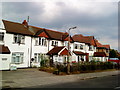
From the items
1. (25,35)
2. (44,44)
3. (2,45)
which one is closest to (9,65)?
(2,45)

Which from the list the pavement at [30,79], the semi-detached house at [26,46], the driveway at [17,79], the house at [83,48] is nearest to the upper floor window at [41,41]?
the semi-detached house at [26,46]

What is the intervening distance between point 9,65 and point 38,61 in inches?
255

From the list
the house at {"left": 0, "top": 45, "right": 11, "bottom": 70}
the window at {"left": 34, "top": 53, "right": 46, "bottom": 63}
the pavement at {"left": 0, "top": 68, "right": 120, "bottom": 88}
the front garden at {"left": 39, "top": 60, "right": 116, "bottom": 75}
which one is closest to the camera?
the pavement at {"left": 0, "top": 68, "right": 120, "bottom": 88}

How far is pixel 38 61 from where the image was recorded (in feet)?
91.6

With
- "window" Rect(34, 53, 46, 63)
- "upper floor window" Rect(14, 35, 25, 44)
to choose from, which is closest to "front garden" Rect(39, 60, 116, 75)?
"window" Rect(34, 53, 46, 63)

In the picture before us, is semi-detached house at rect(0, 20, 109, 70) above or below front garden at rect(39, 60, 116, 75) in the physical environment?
above

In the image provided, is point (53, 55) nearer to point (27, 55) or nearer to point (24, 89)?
point (27, 55)

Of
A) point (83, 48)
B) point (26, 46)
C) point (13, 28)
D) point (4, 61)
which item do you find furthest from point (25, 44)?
point (83, 48)

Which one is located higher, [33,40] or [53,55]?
[33,40]

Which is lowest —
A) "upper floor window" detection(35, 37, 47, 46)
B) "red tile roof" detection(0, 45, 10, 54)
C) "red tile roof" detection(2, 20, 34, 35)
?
"red tile roof" detection(0, 45, 10, 54)

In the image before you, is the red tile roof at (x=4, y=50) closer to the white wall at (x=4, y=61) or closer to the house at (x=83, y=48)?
the white wall at (x=4, y=61)

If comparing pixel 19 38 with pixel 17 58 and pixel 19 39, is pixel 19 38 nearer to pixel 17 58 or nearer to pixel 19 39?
pixel 19 39

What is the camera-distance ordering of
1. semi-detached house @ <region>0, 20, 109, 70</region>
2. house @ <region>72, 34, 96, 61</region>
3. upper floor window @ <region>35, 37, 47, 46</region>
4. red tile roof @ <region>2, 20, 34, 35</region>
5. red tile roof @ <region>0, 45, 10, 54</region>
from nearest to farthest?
red tile roof @ <region>0, 45, 10, 54</region>, semi-detached house @ <region>0, 20, 109, 70</region>, red tile roof @ <region>2, 20, 34, 35</region>, upper floor window @ <region>35, 37, 47, 46</region>, house @ <region>72, 34, 96, 61</region>

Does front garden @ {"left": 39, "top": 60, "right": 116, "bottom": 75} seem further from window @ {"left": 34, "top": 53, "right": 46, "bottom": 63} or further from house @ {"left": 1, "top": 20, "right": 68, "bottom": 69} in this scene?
window @ {"left": 34, "top": 53, "right": 46, "bottom": 63}
